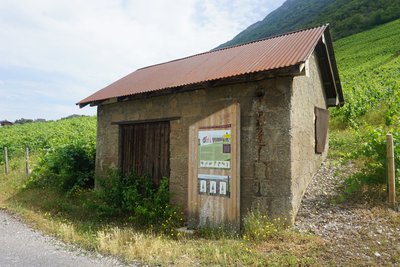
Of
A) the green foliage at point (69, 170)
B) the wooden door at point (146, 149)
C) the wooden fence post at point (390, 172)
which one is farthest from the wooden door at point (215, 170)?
the green foliage at point (69, 170)

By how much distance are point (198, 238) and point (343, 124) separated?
9858 millimetres

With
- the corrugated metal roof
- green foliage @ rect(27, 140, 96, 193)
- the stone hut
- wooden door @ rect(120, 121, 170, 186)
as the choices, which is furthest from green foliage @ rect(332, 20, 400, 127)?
green foliage @ rect(27, 140, 96, 193)

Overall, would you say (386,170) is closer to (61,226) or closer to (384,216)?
(384,216)

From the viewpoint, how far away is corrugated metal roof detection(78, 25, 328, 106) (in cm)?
674

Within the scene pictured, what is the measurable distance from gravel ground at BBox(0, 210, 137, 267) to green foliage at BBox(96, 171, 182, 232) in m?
1.70

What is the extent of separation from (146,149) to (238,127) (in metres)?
3.11

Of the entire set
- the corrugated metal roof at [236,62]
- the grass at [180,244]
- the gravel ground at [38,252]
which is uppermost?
the corrugated metal roof at [236,62]

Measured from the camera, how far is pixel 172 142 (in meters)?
8.20

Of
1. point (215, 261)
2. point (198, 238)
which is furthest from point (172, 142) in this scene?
point (215, 261)

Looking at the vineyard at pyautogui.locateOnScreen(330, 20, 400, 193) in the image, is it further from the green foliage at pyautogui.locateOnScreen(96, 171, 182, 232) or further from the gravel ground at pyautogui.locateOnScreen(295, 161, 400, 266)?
the green foliage at pyautogui.locateOnScreen(96, 171, 182, 232)

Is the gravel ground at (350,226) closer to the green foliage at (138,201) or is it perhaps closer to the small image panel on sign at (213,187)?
the small image panel on sign at (213,187)

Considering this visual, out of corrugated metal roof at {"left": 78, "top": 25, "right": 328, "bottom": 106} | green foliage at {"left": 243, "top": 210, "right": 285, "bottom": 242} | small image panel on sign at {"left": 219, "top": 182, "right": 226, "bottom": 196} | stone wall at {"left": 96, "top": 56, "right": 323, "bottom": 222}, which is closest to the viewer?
green foliage at {"left": 243, "top": 210, "right": 285, "bottom": 242}

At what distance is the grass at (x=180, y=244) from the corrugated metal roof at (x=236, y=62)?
308 centimetres

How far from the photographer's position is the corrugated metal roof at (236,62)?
674 cm
